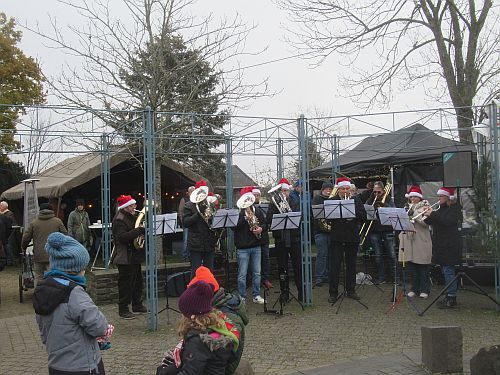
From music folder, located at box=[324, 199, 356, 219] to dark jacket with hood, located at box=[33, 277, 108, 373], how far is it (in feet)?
19.5

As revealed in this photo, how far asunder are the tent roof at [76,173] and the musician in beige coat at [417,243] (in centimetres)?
766

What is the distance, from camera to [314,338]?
24.5 feet

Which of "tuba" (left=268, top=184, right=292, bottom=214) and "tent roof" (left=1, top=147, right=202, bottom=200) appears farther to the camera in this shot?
"tent roof" (left=1, top=147, right=202, bottom=200)

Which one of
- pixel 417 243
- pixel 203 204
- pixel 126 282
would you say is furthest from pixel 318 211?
pixel 126 282

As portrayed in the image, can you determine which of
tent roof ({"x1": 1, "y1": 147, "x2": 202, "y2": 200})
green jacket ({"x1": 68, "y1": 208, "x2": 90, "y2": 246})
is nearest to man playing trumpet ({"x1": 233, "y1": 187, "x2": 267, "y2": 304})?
tent roof ({"x1": 1, "y1": 147, "x2": 202, "y2": 200})

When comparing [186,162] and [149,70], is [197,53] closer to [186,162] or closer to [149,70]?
[149,70]

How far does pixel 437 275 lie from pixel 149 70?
865 cm

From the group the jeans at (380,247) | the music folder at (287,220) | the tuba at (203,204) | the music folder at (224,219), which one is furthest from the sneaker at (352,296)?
the tuba at (203,204)

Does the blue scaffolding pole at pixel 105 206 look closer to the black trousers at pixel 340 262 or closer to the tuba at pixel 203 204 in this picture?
the tuba at pixel 203 204

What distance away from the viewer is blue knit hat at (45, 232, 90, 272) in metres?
3.87

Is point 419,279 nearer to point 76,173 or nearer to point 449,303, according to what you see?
point 449,303

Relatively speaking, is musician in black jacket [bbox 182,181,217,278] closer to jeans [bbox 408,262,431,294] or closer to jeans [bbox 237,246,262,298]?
jeans [bbox 237,246,262,298]

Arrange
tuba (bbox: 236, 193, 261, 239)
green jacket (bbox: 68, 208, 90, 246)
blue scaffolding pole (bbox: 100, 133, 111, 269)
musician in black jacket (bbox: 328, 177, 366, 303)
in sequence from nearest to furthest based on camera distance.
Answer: tuba (bbox: 236, 193, 261, 239) < musician in black jacket (bbox: 328, 177, 366, 303) < blue scaffolding pole (bbox: 100, 133, 111, 269) < green jacket (bbox: 68, 208, 90, 246)

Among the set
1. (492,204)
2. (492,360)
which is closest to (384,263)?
(492,204)
